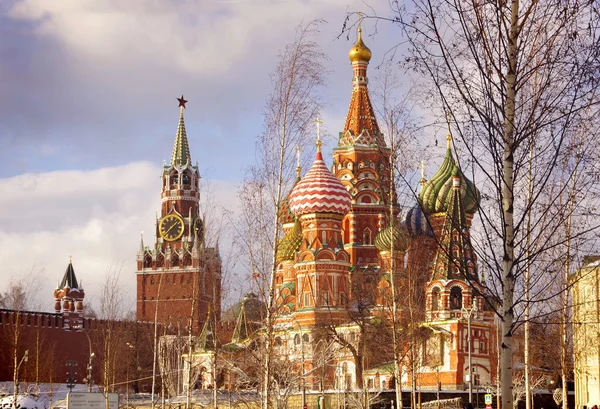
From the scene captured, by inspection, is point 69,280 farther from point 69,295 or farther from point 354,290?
point 354,290

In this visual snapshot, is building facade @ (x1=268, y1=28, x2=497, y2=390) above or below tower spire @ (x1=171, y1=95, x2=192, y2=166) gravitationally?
below

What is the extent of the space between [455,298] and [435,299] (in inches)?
41.2

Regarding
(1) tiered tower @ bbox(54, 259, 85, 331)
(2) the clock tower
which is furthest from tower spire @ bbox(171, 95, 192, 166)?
(1) tiered tower @ bbox(54, 259, 85, 331)

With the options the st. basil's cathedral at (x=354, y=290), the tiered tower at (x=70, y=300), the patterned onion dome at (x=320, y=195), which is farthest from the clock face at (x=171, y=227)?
the patterned onion dome at (x=320, y=195)

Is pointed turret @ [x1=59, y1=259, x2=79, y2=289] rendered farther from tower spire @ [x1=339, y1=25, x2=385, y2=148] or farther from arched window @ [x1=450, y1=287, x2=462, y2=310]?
arched window @ [x1=450, y1=287, x2=462, y2=310]

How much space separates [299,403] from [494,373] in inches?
597

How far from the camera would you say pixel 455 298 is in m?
54.4

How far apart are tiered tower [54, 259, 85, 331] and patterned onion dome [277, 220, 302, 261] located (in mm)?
20994

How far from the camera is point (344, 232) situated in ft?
222

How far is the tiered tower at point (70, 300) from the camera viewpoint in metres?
78.7

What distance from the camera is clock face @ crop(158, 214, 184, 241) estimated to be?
107006 mm

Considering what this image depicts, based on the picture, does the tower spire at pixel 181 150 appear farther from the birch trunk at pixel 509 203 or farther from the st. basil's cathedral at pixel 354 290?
the birch trunk at pixel 509 203

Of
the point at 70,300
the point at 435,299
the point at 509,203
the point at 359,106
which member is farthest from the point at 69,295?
the point at 509,203

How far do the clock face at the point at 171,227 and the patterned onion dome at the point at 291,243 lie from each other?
4141 cm
